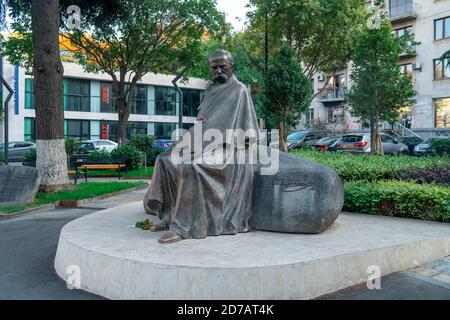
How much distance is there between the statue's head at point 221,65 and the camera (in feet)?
18.0

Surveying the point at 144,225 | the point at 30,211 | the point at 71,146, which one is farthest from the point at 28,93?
the point at 144,225

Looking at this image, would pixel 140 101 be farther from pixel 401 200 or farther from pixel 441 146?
pixel 401 200

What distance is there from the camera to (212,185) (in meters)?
4.72

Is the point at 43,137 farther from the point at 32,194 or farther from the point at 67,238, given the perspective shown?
the point at 67,238

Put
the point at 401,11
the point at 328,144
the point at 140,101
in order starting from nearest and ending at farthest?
the point at 328,144
the point at 401,11
the point at 140,101

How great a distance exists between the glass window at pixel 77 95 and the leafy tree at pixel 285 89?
2273 cm

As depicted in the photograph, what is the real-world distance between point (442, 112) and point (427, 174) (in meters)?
27.2

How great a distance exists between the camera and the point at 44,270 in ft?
15.5

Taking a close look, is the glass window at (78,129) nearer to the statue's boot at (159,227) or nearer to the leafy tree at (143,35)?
the leafy tree at (143,35)

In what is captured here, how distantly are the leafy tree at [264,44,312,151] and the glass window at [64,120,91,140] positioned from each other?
22.8m

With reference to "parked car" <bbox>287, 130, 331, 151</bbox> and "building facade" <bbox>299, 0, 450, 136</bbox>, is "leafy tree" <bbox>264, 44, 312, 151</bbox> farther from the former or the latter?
"building facade" <bbox>299, 0, 450, 136</bbox>
